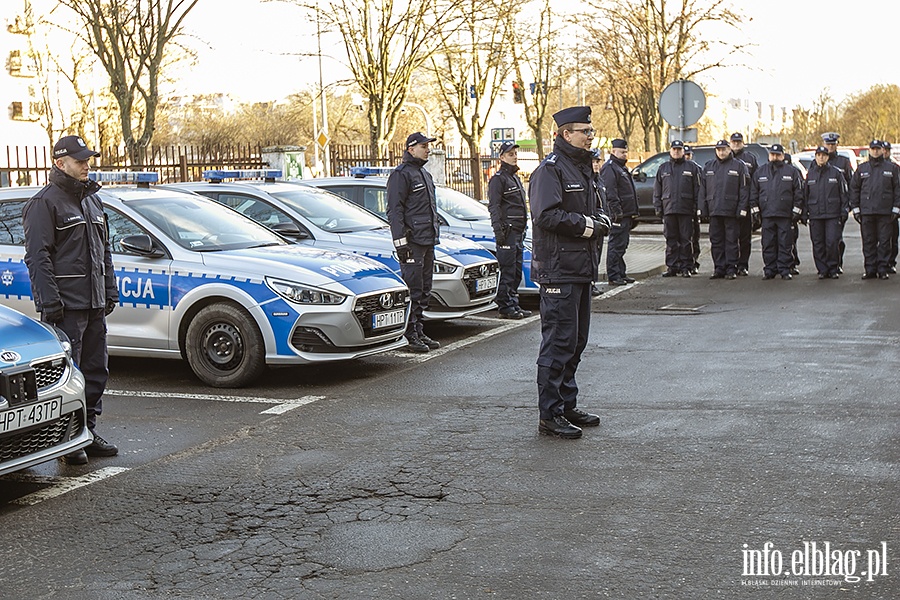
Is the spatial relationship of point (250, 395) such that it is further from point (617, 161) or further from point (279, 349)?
point (617, 161)

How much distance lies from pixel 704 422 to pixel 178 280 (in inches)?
166

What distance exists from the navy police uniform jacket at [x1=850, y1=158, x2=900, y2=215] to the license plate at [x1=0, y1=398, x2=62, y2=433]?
12.7 meters

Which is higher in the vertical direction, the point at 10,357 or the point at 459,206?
the point at 459,206

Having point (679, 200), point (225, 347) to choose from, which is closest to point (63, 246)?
point (225, 347)

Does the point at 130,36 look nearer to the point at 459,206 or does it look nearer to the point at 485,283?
the point at 459,206

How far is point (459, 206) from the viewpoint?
48.2ft

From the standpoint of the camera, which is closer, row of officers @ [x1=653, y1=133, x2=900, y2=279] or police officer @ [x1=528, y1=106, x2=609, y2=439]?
police officer @ [x1=528, y1=106, x2=609, y2=439]

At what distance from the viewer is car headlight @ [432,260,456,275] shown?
11.6m

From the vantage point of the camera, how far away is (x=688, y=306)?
13.8 m

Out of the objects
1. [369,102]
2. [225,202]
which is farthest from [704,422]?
[369,102]

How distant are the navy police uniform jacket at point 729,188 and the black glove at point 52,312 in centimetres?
1179

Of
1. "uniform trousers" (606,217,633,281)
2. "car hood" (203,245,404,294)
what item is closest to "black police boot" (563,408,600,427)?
"car hood" (203,245,404,294)

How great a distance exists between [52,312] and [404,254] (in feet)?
14.2

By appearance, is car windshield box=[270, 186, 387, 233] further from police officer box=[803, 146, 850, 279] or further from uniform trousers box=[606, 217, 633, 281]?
police officer box=[803, 146, 850, 279]
